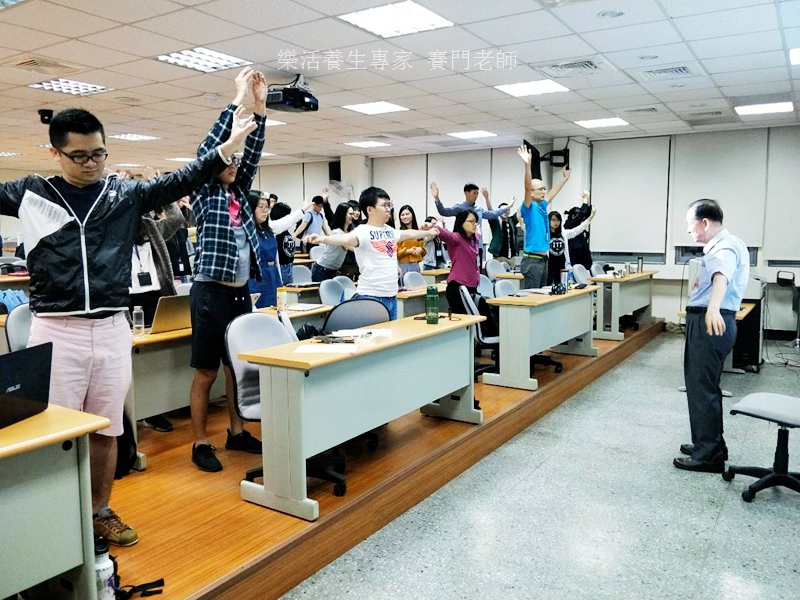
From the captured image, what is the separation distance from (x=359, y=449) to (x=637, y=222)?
7.79 m

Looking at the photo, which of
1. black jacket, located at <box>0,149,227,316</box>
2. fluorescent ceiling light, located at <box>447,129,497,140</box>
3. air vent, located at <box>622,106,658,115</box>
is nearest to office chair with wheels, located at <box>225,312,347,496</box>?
black jacket, located at <box>0,149,227,316</box>

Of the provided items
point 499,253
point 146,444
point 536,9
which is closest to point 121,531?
point 146,444

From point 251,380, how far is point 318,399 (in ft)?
1.41

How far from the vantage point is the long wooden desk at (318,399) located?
8.57ft

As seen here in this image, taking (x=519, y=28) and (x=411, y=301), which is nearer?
(x=519, y=28)

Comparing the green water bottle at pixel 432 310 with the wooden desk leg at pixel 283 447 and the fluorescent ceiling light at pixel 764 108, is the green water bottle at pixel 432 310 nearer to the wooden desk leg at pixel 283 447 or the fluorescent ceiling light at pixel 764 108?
the wooden desk leg at pixel 283 447

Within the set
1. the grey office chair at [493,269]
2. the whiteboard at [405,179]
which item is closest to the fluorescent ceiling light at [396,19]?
the grey office chair at [493,269]

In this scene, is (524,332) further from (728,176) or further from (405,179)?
(405,179)

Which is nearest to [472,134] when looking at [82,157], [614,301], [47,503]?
[614,301]

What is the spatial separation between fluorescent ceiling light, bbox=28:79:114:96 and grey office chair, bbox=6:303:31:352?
3878 millimetres

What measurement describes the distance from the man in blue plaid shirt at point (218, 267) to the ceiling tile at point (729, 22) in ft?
10.9

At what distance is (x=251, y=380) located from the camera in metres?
2.94

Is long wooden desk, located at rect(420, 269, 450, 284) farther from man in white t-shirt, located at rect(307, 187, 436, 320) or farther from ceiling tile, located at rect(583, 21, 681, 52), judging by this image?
man in white t-shirt, located at rect(307, 187, 436, 320)

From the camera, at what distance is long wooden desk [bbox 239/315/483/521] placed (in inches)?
103
